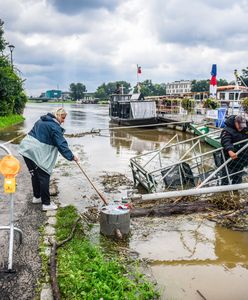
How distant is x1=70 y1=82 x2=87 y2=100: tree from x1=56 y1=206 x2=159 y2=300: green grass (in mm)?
177777

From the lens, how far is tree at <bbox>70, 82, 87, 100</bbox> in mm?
177625

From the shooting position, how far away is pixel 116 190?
324 inches

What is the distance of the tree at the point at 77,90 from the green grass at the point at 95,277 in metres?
178

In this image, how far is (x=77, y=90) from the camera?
178 metres

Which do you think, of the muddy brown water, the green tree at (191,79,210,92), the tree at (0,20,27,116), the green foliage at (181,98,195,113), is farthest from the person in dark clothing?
the green tree at (191,79,210,92)

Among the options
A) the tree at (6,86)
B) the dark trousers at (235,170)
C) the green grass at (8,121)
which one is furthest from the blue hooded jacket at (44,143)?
the tree at (6,86)

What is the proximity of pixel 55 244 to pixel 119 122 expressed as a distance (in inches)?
1082

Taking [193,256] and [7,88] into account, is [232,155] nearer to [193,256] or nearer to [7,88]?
[193,256]

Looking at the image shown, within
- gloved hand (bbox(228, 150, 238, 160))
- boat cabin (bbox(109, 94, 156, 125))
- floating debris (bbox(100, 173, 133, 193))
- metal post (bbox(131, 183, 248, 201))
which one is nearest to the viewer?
metal post (bbox(131, 183, 248, 201))

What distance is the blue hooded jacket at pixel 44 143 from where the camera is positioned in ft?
18.4

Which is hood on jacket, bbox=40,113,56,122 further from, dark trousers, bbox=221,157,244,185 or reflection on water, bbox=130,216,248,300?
dark trousers, bbox=221,157,244,185

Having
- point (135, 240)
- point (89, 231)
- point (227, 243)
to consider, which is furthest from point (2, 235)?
point (227, 243)

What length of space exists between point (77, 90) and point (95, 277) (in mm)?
178626

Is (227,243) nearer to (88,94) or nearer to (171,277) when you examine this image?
(171,277)
